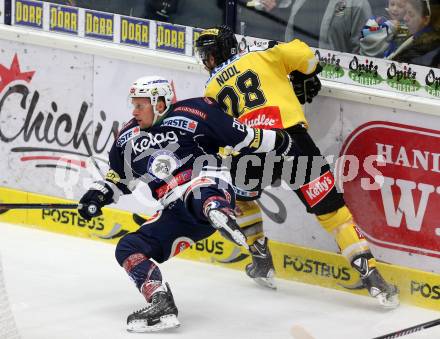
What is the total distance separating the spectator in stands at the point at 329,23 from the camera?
6902 millimetres

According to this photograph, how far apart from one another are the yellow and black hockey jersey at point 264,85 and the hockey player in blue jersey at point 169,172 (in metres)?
0.24

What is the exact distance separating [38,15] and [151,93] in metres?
2.01

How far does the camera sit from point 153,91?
6484mm

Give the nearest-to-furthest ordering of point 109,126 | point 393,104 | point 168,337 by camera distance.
→ 1. point 168,337
2. point 393,104
3. point 109,126

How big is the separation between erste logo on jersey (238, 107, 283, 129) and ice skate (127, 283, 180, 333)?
1.10 m

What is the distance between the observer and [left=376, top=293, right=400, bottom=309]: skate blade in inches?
260

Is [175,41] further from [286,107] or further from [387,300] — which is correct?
[387,300]

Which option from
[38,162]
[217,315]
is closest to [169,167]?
[217,315]

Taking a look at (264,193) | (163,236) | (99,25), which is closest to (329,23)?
(264,193)

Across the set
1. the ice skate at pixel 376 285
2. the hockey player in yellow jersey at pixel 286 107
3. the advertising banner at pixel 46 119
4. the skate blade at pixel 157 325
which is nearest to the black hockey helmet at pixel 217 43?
the hockey player in yellow jersey at pixel 286 107

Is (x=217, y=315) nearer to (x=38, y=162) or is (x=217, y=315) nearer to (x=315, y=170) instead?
(x=315, y=170)

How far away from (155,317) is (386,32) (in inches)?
76.9

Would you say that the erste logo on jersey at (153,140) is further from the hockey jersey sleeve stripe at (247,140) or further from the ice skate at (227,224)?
the ice skate at (227,224)

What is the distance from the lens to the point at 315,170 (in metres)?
6.80
